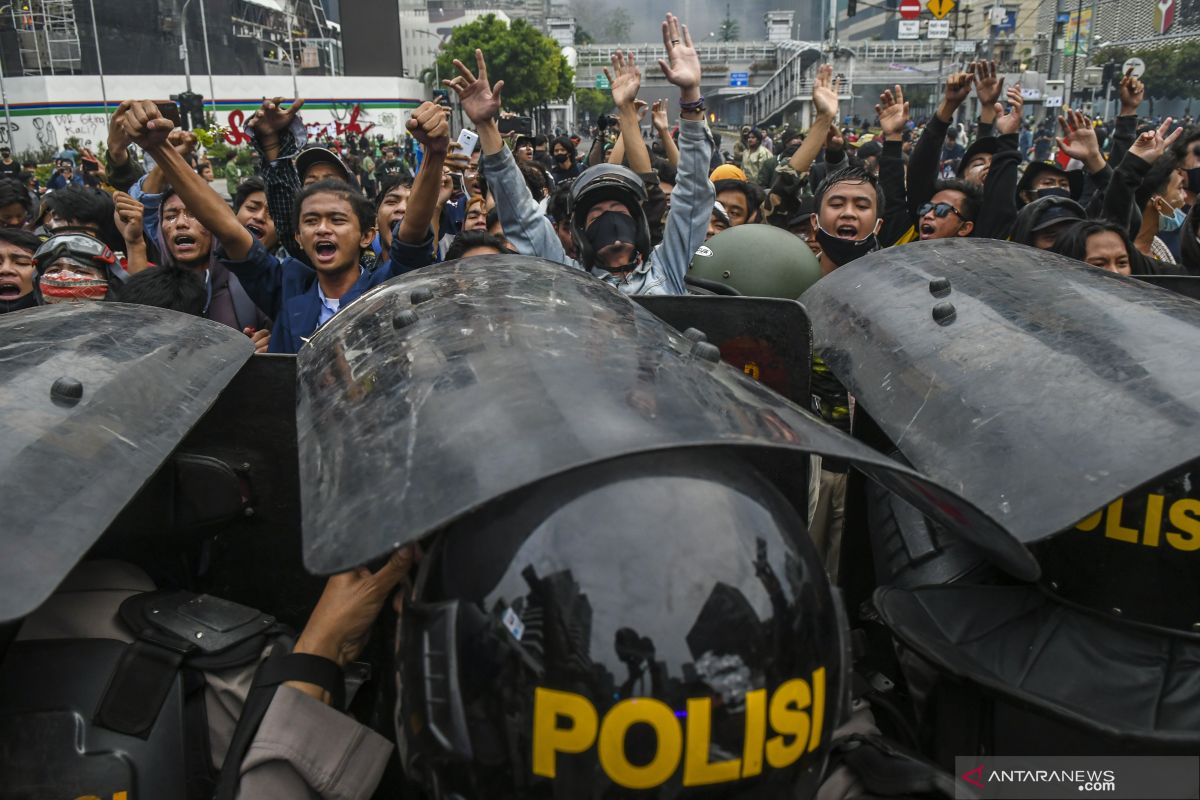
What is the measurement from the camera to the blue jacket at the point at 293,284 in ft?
12.0

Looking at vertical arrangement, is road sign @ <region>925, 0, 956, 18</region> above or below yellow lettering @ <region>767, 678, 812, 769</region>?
above

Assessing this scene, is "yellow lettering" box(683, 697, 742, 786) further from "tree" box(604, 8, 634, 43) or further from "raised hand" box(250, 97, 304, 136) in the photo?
"tree" box(604, 8, 634, 43)

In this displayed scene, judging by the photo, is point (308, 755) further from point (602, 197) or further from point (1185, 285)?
point (602, 197)

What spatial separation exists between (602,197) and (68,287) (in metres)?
2.14

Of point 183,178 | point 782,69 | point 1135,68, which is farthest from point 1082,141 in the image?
point 782,69

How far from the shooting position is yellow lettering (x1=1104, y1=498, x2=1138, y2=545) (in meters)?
1.83

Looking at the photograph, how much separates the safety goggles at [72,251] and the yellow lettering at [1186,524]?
396 centimetres

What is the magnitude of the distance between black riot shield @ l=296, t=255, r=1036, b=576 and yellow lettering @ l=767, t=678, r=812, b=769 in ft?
1.04

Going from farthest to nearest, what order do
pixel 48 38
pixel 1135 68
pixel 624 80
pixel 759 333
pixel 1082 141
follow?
1. pixel 48 38
2. pixel 1135 68
3. pixel 1082 141
4. pixel 624 80
5. pixel 759 333

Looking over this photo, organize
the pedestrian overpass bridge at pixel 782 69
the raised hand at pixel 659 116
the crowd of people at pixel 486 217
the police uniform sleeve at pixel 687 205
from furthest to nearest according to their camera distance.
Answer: the pedestrian overpass bridge at pixel 782 69
the raised hand at pixel 659 116
the police uniform sleeve at pixel 687 205
the crowd of people at pixel 486 217

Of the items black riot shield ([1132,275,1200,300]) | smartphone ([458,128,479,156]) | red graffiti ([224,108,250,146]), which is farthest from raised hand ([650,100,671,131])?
red graffiti ([224,108,250,146])

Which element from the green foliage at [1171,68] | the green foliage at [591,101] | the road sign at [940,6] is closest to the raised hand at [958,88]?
the road sign at [940,6]

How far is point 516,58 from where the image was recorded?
70750 mm

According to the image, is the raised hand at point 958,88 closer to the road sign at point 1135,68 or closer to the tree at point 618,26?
the road sign at point 1135,68
